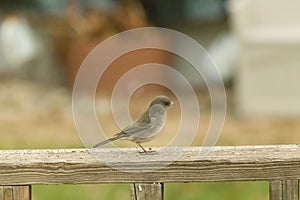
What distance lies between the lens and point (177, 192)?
680cm

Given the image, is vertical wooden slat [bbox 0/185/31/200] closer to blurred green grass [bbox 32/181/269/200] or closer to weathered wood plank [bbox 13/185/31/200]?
weathered wood plank [bbox 13/185/31/200]

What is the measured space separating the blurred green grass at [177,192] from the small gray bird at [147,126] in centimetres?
362

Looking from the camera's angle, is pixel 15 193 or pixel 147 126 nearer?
pixel 15 193

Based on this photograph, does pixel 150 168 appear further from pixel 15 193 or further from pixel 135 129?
pixel 15 193

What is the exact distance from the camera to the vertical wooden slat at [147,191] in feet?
8.88

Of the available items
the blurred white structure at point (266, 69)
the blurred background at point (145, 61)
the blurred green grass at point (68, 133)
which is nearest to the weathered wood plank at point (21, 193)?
the blurred green grass at point (68, 133)

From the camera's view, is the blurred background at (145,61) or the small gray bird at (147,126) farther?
the blurred background at (145,61)

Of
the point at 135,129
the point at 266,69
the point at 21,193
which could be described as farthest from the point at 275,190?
the point at 266,69

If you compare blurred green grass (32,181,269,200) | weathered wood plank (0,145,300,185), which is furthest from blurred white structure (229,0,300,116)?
weathered wood plank (0,145,300,185)

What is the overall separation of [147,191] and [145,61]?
9.55 meters

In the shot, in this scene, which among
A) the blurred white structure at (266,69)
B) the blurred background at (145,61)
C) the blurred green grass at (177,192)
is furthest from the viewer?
the blurred white structure at (266,69)

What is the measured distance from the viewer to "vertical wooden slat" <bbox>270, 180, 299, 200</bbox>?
8.87ft

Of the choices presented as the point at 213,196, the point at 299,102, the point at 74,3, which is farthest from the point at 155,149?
the point at 74,3

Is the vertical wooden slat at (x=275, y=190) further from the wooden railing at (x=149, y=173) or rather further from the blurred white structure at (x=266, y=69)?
the blurred white structure at (x=266, y=69)
